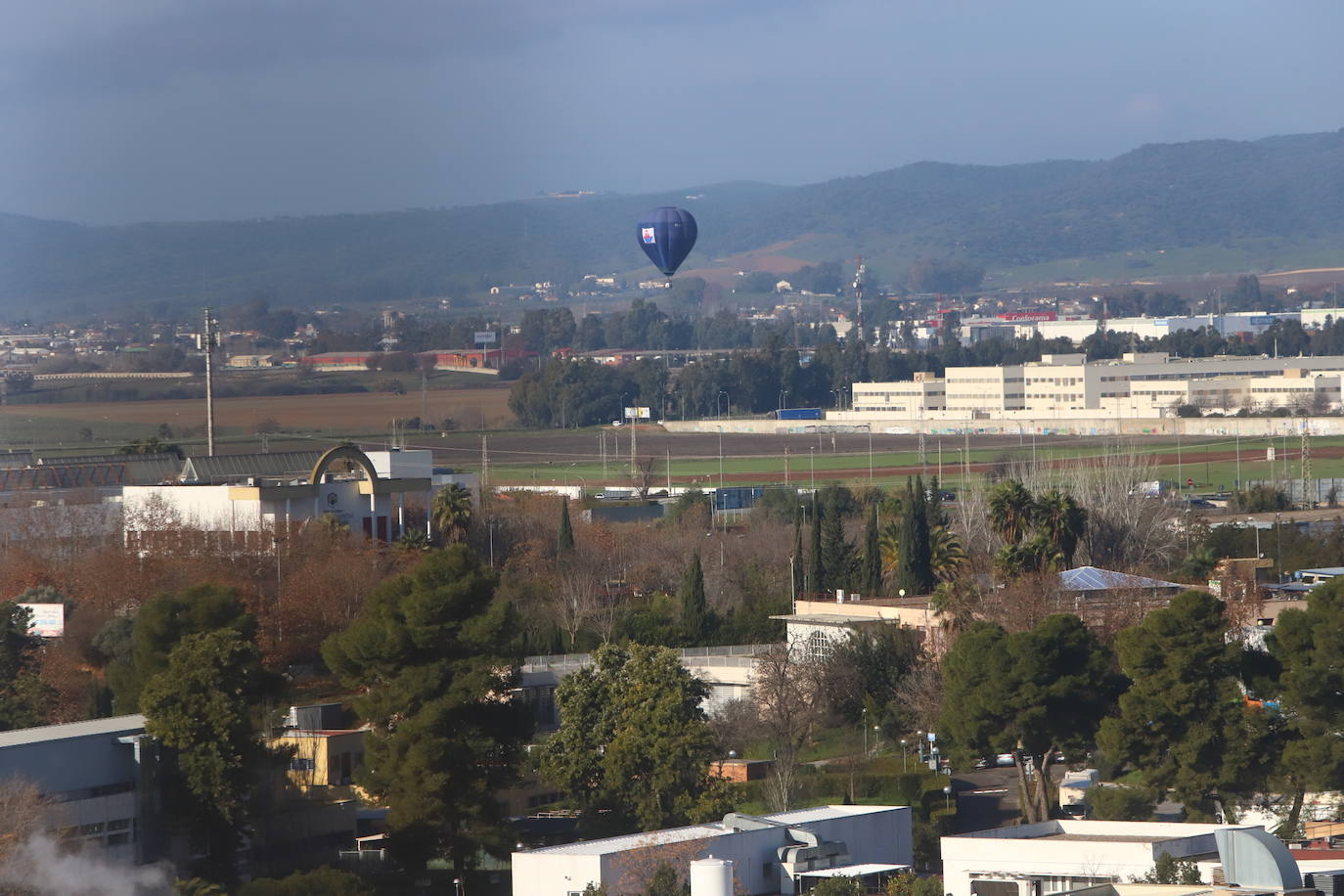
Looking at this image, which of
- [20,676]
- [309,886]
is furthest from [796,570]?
[309,886]

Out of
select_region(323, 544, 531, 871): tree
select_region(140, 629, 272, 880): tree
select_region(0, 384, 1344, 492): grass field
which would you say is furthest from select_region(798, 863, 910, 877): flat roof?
select_region(0, 384, 1344, 492): grass field

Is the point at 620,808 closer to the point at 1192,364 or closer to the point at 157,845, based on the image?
the point at 157,845

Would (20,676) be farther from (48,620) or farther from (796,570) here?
(796,570)

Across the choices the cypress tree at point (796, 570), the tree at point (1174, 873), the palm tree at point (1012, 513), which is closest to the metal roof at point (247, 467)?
the cypress tree at point (796, 570)

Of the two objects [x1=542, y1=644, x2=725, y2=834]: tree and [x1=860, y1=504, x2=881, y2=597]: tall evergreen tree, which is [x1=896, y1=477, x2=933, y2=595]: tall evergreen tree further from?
[x1=542, y1=644, x2=725, y2=834]: tree

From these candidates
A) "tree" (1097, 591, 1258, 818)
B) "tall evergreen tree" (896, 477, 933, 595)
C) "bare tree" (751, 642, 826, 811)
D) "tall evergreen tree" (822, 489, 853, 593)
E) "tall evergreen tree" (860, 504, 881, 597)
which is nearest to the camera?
"tree" (1097, 591, 1258, 818)

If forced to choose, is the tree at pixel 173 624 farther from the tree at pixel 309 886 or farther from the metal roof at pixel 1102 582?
the metal roof at pixel 1102 582
